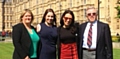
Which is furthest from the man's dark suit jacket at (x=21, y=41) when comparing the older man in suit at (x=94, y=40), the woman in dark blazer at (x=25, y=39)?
the older man in suit at (x=94, y=40)

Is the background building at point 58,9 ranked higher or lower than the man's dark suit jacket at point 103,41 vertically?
higher

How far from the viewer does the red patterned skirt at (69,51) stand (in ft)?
23.6

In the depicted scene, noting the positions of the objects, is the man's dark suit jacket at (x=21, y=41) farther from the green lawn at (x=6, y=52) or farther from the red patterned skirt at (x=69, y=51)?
the green lawn at (x=6, y=52)

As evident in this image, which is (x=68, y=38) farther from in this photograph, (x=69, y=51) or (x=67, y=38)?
(x=69, y=51)

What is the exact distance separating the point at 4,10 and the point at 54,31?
8151cm

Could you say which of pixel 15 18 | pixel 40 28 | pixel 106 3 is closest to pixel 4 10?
pixel 15 18

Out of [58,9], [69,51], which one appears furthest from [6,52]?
[58,9]

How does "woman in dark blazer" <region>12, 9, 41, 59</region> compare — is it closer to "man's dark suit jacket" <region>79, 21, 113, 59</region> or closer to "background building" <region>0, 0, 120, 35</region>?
"man's dark suit jacket" <region>79, 21, 113, 59</region>

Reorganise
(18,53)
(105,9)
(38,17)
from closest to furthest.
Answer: (18,53) → (105,9) → (38,17)

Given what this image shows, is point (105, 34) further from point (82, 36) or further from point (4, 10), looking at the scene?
point (4, 10)

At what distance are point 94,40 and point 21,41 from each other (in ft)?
4.96

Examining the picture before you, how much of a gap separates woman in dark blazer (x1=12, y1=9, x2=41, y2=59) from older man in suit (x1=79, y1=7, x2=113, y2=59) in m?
0.98

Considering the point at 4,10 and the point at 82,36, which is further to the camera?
the point at 4,10

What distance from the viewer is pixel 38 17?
7419 centimetres
